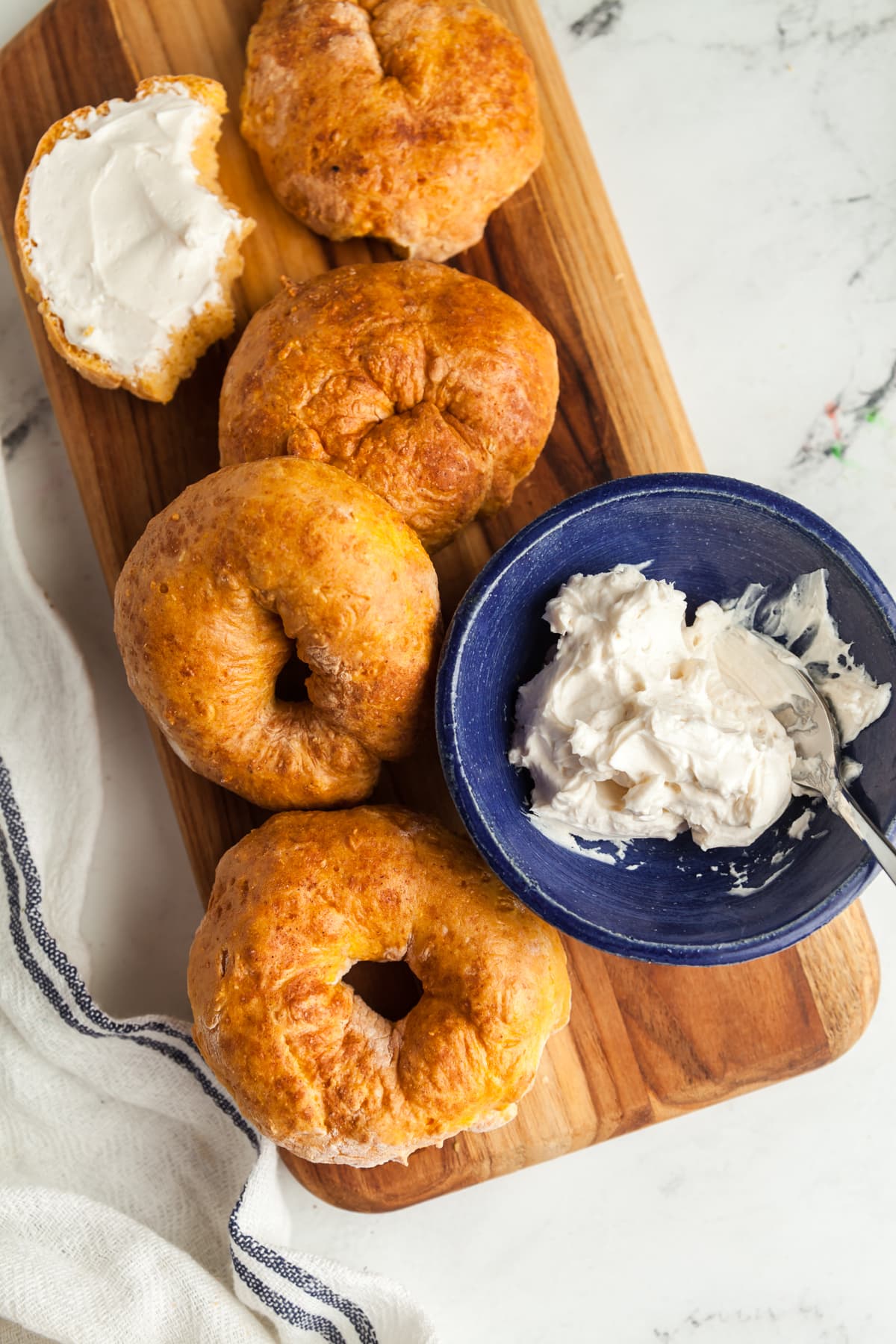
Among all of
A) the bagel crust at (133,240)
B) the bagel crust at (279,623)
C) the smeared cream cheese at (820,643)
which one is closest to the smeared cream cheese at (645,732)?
the smeared cream cheese at (820,643)

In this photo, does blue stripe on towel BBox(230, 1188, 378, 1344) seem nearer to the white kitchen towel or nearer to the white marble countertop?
the white kitchen towel

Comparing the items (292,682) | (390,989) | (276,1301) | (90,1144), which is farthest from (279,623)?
(276,1301)

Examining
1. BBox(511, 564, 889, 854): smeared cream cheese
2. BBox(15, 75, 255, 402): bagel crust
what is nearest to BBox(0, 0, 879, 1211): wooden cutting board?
BBox(15, 75, 255, 402): bagel crust

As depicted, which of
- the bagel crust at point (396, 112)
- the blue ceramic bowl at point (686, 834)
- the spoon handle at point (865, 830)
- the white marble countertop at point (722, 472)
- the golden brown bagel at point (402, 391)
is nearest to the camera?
the spoon handle at point (865, 830)

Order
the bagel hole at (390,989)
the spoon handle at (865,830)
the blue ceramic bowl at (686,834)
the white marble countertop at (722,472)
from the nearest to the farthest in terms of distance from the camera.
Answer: the spoon handle at (865,830) < the blue ceramic bowl at (686,834) < the bagel hole at (390,989) < the white marble countertop at (722,472)

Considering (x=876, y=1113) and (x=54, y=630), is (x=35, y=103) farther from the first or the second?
(x=876, y=1113)

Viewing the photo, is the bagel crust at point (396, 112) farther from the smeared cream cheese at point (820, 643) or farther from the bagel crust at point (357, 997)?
the bagel crust at point (357, 997)
